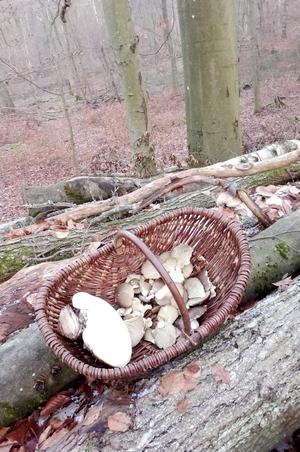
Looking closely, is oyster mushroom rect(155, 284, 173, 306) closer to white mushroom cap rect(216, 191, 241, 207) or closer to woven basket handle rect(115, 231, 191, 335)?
woven basket handle rect(115, 231, 191, 335)

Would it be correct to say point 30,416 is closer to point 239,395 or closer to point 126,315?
point 126,315

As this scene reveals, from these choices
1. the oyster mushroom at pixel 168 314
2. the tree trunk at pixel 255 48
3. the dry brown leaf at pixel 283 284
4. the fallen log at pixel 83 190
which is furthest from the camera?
the tree trunk at pixel 255 48

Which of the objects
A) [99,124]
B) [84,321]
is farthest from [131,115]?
[99,124]

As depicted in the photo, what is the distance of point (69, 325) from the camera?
1597 mm

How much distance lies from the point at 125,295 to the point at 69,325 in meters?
0.37

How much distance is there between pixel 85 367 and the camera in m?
1.43

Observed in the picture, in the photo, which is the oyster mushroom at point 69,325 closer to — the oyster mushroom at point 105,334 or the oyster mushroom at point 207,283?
the oyster mushroom at point 105,334

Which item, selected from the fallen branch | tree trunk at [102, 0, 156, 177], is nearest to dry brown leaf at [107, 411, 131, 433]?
the fallen branch

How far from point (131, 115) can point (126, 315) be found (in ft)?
13.7

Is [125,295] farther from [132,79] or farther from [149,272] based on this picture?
[132,79]

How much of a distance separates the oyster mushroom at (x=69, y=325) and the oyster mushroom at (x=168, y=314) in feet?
1.24

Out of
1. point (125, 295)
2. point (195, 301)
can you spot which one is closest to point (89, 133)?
point (125, 295)

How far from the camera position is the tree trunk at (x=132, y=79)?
4996mm

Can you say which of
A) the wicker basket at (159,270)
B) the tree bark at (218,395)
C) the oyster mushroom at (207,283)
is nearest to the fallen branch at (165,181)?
the wicker basket at (159,270)
